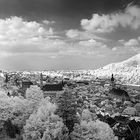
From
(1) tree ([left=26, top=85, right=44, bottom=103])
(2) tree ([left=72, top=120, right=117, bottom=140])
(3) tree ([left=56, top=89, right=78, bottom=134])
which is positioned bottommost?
(2) tree ([left=72, top=120, right=117, bottom=140])

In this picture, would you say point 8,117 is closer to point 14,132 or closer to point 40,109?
point 14,132

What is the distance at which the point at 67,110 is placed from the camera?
4284 centimetres

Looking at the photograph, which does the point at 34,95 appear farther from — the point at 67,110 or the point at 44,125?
the point at 44,125

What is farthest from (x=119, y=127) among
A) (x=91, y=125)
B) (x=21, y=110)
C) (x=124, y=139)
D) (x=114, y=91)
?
(x=114, y=91)

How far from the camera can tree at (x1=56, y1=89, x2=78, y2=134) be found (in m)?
42.8

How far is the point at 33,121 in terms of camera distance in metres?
41.7

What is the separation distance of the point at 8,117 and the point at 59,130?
11.1 metres

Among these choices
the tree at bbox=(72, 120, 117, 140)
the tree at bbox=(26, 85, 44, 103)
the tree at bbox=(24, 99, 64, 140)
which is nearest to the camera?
the tree at bbox=(24, 99, 64, 140)

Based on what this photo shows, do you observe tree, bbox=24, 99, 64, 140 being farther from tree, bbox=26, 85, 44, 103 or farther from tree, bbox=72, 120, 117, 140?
tree, bbox=26, 85, 44, 103

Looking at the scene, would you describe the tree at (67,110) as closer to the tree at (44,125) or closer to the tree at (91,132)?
the tree at (44,125)

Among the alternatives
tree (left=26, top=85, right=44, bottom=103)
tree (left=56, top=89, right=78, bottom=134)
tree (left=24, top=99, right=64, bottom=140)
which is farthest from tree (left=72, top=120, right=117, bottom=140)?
tree (left=26, top=85, right=44, bottom=103)

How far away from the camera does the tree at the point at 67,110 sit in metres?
42.8

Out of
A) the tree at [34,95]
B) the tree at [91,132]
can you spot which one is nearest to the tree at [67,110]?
the tree at [91,132]

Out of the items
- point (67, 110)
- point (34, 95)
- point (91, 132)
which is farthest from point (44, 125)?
point (34, 95)
